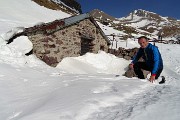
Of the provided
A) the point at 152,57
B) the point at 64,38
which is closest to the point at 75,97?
the point at 152,57

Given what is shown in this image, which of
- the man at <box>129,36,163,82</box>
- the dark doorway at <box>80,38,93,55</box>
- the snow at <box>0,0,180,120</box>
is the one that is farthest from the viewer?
the dark doorway at <box>80,38,93,55</box>

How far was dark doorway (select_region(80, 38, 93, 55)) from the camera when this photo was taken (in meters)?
14.5

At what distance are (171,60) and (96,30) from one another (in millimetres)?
6876

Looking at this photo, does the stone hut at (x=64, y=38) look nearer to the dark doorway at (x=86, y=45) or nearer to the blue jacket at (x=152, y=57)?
the dark doorway at (x=86, y=45)

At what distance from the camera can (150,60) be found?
808cm

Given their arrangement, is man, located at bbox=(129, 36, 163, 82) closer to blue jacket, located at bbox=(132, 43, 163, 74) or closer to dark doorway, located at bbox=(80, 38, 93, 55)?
blue jacket, located at bbox=(132, 43, 163, 74)

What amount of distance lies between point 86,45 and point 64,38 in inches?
82.1

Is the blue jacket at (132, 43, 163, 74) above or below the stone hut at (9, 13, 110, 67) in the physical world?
below

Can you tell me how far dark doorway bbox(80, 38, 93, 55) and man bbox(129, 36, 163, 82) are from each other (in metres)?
6.19

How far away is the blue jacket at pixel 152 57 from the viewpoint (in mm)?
7477

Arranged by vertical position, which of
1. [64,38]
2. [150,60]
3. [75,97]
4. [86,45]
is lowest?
[75,97]

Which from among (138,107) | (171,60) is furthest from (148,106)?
(171,60)

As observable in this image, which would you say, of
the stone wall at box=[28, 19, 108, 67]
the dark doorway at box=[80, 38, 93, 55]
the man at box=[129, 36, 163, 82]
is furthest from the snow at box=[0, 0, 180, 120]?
the dark doorway at box=[80, 38, 93, 55]

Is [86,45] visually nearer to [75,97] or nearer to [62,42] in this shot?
[62,42]
